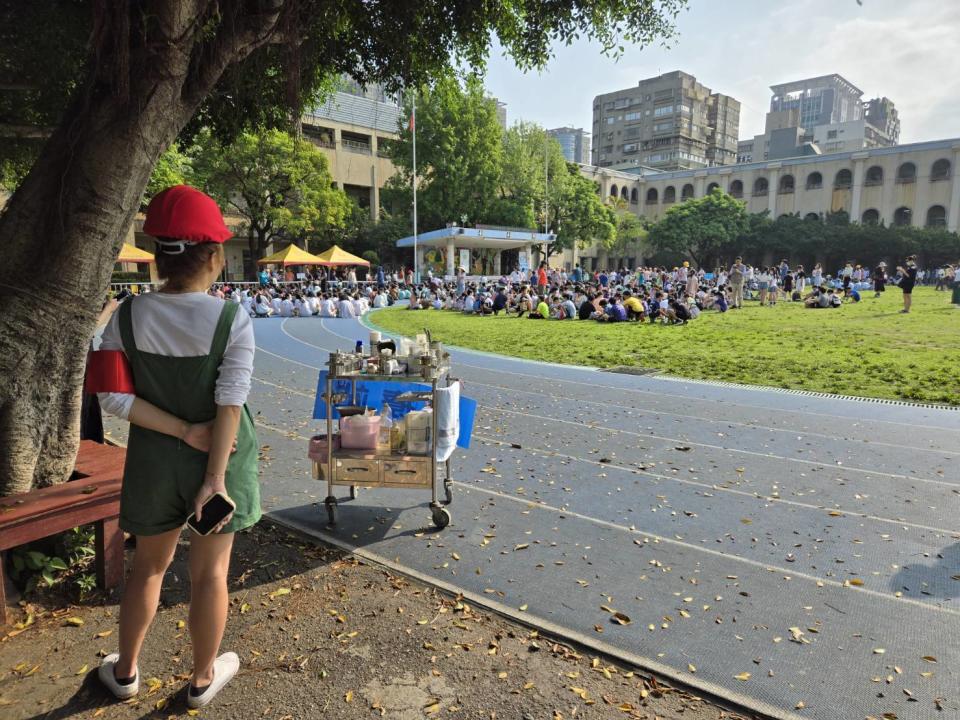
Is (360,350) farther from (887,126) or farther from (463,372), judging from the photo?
(887,126)

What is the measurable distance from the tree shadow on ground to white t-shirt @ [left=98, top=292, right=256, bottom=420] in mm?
4023

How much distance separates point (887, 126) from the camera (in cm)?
16138

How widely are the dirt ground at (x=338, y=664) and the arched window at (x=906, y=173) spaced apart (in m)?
86.0

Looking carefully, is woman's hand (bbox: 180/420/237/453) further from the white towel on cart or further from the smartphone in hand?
the white towel on cart

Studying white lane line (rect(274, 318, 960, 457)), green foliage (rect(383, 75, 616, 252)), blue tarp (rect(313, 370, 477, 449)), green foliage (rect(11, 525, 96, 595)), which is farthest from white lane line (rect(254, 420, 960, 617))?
green foliage (rect(383, 75, 616, 252))

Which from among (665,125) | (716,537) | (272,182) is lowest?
(716,537)

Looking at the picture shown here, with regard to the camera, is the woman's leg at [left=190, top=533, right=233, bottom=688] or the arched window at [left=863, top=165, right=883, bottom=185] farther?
the arched window at [left=863, top=165, right=883, bottom=185]

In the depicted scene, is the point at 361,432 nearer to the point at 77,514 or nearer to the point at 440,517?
the point at 440,517

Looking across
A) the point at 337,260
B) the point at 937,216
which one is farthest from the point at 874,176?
the point at 337,260

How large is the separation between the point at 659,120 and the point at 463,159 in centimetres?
9145

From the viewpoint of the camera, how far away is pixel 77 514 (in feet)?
10.8

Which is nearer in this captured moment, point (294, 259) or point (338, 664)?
point (338, 664)

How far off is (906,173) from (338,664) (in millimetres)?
87779

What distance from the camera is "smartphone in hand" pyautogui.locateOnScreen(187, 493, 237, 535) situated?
7.46 feet
